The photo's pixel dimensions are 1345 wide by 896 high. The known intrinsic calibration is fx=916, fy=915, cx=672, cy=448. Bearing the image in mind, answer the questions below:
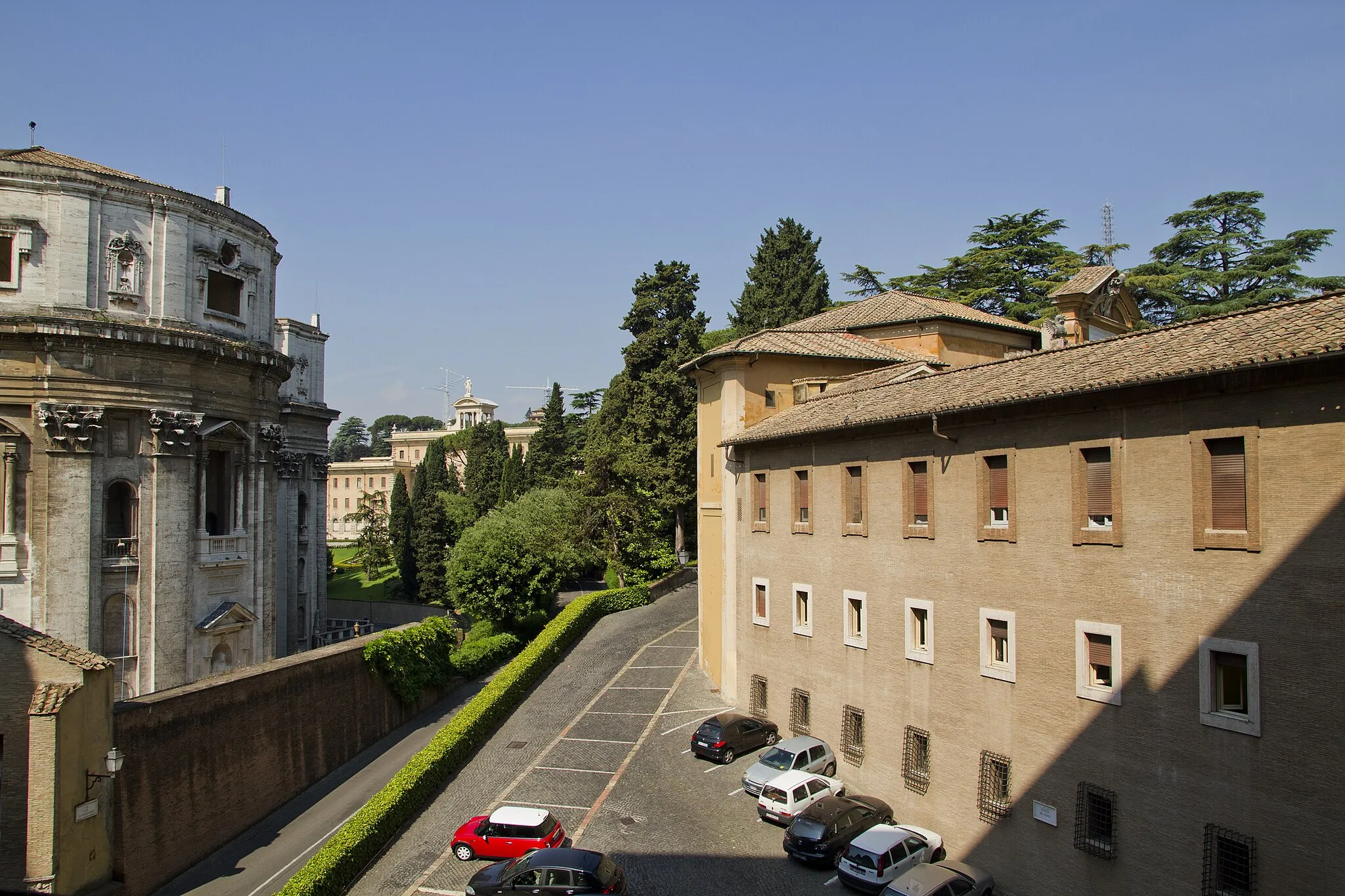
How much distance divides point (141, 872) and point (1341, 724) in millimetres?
26181

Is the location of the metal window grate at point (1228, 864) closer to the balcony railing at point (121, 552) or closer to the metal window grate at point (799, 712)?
the metal window grate at point (799, 712)

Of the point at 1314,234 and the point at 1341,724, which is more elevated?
the point at 1314,234

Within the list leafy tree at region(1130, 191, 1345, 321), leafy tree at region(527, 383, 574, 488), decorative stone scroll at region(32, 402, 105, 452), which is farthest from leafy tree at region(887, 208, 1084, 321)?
decorative stone scroll at region(32, 402, 105, 452)

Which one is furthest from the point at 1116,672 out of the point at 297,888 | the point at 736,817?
the point at 297,888

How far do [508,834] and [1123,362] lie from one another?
17.7 meters

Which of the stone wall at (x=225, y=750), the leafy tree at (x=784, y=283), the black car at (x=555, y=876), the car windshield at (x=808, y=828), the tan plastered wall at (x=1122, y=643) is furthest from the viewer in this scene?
the leafy tree at (x=784, y=283)

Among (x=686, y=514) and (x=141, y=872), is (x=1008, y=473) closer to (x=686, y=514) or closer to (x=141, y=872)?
(x=141, y=872)

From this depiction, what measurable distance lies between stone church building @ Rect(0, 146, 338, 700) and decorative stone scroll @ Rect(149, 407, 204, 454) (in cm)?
5

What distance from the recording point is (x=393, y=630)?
3778 centimetres

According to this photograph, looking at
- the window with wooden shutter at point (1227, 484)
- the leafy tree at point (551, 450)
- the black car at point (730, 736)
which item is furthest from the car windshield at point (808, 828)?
the leafy tree at point (551, 450)

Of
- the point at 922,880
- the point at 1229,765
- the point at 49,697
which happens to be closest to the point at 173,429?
the point at 49,697

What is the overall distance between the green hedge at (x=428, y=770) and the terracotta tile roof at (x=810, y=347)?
13814 mm

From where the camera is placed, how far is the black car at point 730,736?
89.8 feet

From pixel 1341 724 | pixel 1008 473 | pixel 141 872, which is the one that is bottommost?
pixel 141 872
